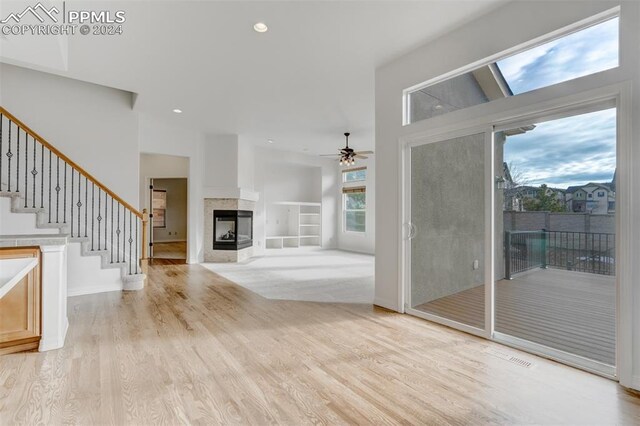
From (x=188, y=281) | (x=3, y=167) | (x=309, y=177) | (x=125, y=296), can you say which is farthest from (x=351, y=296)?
(x=309, y=177)

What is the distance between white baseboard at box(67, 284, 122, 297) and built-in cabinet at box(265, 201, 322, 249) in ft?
16.9

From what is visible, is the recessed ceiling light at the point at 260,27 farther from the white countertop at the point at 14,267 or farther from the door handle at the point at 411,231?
the white countertop at the point at 14,267

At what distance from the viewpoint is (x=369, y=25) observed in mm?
3184

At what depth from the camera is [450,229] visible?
3.46 meters

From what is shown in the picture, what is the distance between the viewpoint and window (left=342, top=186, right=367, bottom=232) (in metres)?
10.1

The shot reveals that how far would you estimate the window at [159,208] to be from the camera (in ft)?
37.1

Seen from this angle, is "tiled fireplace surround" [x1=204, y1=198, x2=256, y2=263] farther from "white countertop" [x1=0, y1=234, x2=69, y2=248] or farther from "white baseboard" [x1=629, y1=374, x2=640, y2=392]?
"white baseboard" [x1=629, y1=374, x2=640, y2=392]

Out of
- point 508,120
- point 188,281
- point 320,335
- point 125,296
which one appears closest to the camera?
point 508,120

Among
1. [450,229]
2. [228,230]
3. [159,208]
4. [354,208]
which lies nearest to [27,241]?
[450,229]

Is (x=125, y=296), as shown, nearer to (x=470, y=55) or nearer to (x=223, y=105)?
(x=223, y=105)

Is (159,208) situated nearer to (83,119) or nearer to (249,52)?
(83,119)

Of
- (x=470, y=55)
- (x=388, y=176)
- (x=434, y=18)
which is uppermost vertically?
(x=434, y=18)

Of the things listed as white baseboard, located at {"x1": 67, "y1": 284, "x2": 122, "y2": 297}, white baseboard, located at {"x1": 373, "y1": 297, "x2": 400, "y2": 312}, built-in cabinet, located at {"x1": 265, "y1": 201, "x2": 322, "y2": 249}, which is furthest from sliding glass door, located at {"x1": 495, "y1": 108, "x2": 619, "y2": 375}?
built-in cabinet, located at {"x1": 265, "y1": 201, "x2": 322, "y2": 249}

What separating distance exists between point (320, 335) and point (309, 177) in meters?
8.14
